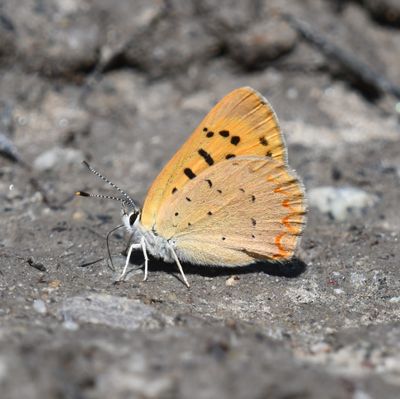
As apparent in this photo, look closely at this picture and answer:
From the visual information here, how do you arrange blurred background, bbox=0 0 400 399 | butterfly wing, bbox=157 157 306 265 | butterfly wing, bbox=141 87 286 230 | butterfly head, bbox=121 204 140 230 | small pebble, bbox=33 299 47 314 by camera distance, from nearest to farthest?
blurred background, bbox=0 0 400 399
small pebble, bbox=33 299 47 314
butterfly wing, bbox=141 87 286 230
butterfly wing, bbox=157 157 306 265
butterfly head, bbox=121 204 140 230

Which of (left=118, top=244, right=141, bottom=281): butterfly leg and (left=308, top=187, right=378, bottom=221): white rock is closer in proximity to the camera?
(left=118, top=244, right=141, bottom=281): butterfly leg

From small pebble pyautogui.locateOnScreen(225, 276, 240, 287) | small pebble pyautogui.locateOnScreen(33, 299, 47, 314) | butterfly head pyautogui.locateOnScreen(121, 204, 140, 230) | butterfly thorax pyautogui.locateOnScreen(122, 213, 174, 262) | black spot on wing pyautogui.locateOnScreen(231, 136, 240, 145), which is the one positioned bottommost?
small pebble pyautogui.locateOnScreen(33, 299, 47, 314)

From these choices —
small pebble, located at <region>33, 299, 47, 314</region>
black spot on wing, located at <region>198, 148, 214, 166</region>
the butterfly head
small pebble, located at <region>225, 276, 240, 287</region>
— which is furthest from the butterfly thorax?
small pebble, located at <region>33, 299, 47, 314</region>

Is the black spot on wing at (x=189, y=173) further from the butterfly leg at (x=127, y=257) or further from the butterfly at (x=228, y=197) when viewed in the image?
the butterfly leg at (x=127, y=257)

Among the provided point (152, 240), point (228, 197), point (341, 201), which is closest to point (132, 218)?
point (152, 240)

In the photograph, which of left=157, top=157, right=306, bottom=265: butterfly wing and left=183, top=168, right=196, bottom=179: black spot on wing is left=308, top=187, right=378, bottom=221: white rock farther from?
left=183, top=168, right=196, bottom=179: black spot on wing

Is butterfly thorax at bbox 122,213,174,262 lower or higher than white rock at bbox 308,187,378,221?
lower
